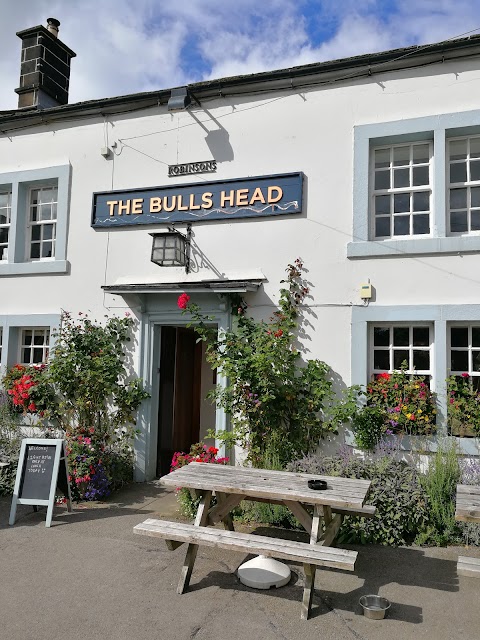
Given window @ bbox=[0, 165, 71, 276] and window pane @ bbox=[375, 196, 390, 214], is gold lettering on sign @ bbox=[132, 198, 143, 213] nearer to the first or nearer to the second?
window @ bbox=[0, 165, 71, 276]

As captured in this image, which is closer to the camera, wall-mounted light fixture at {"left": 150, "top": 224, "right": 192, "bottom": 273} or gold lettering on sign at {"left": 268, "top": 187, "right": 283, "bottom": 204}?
gold lettering on sign at {"left": 268, "top": 187, "right": 283, "bottom": 204}

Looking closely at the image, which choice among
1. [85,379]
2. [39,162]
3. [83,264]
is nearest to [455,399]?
[85,379]

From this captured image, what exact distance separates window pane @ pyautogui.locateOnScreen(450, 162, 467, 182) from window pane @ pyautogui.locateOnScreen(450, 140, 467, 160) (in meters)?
0.10

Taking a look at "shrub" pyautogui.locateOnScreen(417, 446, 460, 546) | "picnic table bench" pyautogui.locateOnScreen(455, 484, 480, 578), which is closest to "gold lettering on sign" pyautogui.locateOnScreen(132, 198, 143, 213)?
"shrub" pyautogui.locateOnScreen(417, 446, 460, 546)

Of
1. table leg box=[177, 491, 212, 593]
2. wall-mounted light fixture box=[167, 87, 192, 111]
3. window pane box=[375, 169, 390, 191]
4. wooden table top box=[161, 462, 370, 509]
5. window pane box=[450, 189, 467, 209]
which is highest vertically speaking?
wall-mounted light fixture box=[167, 87, 192, 111]

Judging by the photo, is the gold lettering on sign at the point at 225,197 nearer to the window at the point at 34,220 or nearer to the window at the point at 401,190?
the window at the point at 401,190

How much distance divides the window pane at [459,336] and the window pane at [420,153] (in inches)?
90.4

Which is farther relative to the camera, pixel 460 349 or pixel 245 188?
pixel 245 188

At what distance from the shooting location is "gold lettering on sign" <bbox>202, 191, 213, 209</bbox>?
782cm

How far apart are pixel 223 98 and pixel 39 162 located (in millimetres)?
3404

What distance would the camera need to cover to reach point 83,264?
8.54m

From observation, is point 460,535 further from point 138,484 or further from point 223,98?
point 223,98

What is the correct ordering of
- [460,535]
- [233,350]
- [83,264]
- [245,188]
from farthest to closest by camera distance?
[83,264]
[245,188]
[233,350]
[460,535]

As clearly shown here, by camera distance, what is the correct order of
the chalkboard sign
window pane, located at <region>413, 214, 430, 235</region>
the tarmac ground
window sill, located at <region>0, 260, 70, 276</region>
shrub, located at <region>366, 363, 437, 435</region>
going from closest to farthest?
1. the tarmac ground
2. the chalkboard sign
3. shrub, located at <region>366, 363, 437, 435</region>
4. window pane, located at <region>413, 214, 430, 235</region>
5. window sill, located at <region>0, 260, 70, 276</region>
